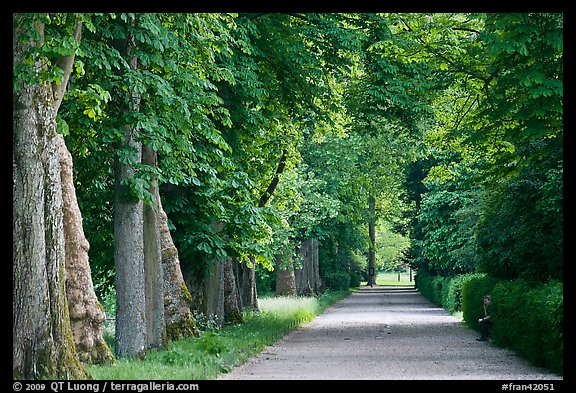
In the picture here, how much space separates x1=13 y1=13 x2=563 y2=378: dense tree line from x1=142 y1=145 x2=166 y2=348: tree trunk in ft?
0.14

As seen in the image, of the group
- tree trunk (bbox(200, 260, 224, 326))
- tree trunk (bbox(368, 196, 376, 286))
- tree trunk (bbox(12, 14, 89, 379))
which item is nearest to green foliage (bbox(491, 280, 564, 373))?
tree trunk (bbox(200, 260, 224, 326))

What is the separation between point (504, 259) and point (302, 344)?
5.67 meters

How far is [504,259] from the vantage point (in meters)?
25.0

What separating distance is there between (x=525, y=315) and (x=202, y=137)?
334 inches

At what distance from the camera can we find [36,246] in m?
13.0

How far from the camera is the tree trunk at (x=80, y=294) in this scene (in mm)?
16062

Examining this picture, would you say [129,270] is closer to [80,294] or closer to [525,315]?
[80,294]

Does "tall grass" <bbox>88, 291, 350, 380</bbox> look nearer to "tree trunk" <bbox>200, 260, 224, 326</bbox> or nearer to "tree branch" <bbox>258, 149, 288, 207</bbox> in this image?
"tree trunk" <bbox>200, 260, 224, 326</bbox>

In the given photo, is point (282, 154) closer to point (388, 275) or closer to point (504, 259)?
point (504, 259)

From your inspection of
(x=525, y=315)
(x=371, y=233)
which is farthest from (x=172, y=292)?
(x=371, y=233)

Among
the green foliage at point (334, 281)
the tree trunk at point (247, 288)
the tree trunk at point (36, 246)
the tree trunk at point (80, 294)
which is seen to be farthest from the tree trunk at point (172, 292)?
the green foliage at point (334, 281)

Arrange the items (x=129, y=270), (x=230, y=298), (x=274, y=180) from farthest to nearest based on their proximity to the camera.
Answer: (x=274, y=180) < (x=230, y=298) < (x=129, y=270)

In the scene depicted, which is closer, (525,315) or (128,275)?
(128,275)
